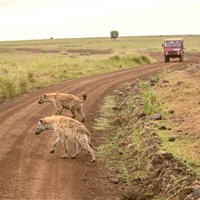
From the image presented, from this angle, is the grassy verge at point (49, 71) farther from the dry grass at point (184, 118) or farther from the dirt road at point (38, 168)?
the dirt road at point (38, 168)

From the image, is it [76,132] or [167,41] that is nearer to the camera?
[76,132]

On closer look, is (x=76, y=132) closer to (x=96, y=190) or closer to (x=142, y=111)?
(x=96, y=190)

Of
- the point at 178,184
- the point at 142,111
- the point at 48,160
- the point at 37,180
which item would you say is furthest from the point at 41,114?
the point at 178,184

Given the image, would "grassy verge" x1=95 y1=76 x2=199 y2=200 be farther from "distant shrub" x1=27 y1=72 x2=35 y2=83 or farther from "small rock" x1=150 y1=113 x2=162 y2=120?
"distant shrub" x1=27 y1=72 x2=35 y2=83

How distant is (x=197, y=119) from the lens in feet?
55.6

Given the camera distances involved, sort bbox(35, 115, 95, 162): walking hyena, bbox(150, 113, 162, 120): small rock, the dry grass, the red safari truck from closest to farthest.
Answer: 1. the dry grass
2. bbox(35, 115, 95, 162): walking hyena
3. bbox(150, 113, 162, 120): small rock
4. the red safari truck

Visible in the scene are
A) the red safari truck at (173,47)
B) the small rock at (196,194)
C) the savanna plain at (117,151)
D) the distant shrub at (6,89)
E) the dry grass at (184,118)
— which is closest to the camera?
the small rock at (196,194)

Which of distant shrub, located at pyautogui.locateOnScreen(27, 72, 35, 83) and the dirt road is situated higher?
the dirt road

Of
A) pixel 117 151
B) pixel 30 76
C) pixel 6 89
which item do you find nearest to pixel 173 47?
pixel 30 76

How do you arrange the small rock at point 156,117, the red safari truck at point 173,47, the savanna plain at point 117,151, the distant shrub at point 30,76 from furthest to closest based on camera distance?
the red safari truck at point 173,47 → the distant shrub at point 30,76 → the small rock at point 156,117 → the savanna plain at point 117,151

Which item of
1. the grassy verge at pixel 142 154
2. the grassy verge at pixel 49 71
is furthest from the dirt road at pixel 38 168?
the grassy verge at pixel 49 71

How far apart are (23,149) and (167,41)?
40563 mm

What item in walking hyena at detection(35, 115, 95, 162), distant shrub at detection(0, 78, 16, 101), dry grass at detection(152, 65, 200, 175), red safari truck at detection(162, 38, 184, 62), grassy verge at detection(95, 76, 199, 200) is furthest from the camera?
red safari truck at detection(162, 38, 184, 62)

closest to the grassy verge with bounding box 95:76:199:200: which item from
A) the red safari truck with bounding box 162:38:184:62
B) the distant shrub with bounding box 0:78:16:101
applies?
the distant shrub with bounding box 0:78:16:101
